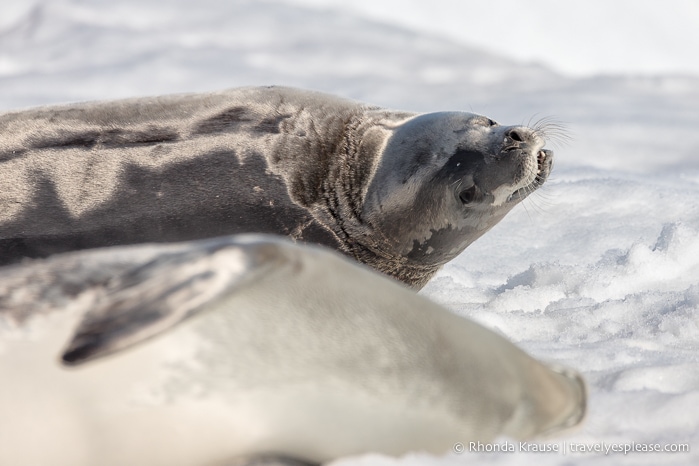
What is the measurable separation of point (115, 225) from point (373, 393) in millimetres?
1639

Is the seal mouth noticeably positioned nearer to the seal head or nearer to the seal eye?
the seal head

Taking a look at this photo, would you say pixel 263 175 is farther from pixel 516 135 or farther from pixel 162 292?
pixel 162 292

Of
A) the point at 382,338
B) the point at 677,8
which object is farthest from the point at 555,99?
the point at 677,8

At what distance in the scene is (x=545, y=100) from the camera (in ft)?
21.7

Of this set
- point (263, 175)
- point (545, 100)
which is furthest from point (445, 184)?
point (545, 100)

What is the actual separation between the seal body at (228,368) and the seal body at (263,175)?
4.48 ft

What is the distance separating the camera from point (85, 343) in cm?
163

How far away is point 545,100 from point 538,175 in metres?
3.06

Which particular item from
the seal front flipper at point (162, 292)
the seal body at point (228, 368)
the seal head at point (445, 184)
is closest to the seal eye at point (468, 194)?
the seal head at point (445, 184)

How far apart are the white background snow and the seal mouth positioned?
0.92ft

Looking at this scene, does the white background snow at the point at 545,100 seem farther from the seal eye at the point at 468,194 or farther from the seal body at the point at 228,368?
the seal eye at the point at 468,194

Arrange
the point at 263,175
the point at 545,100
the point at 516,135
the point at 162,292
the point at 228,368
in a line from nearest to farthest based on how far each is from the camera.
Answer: the point at 162,292
the point at 228,368
the point at 263,175
the point at 516,135
the point at 545,100

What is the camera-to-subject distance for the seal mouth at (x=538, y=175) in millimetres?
3643

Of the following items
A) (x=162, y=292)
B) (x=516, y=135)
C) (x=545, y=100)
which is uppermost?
(x=162, y=292)
